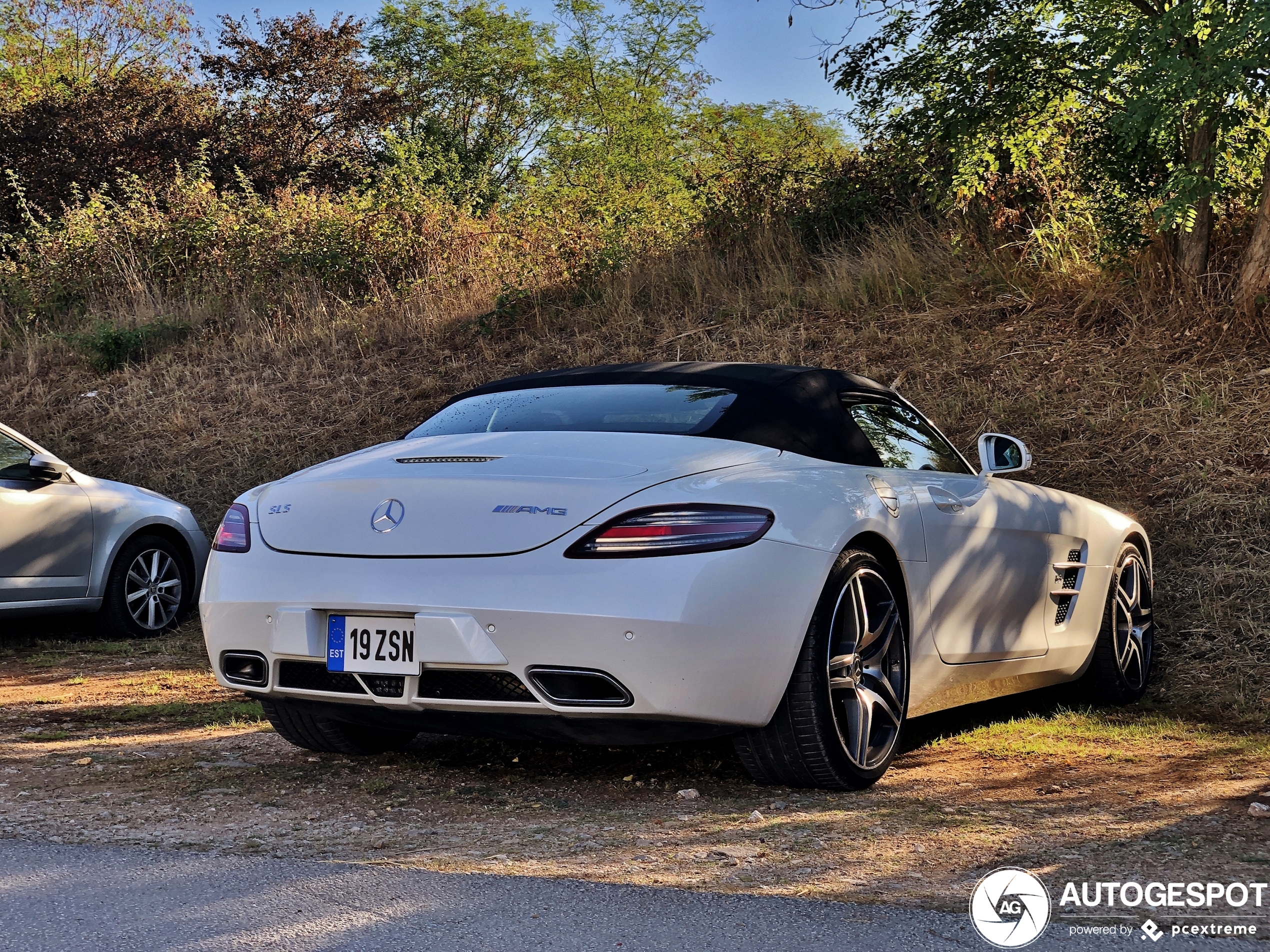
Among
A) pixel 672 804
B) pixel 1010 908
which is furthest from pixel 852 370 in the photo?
pixel 1010 908

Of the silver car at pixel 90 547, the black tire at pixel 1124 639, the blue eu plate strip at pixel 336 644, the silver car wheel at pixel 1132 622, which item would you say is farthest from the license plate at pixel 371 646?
the silver car at pixel 90 547

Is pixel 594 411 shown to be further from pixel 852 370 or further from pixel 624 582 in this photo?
pixel 852 370

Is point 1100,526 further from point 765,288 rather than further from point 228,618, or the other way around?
point 765,288

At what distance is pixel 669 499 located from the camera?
3.67m

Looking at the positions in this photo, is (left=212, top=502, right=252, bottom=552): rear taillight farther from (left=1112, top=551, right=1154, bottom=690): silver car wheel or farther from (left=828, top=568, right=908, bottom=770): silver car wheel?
(left=1112, top=551, right=1154, bottom=690): silver car wheel

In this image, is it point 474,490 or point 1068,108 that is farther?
point 1068,108

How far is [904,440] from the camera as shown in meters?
5.08

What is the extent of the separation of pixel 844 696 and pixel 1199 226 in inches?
308

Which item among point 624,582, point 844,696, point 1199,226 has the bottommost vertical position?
point 844,696

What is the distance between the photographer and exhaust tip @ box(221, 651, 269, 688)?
13.3 feet

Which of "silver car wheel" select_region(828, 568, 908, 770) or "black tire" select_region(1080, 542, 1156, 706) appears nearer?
"silver car wheel" select_region(828, 568, 908, 770)

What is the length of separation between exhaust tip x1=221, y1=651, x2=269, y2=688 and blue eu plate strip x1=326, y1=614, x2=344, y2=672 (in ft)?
0.93

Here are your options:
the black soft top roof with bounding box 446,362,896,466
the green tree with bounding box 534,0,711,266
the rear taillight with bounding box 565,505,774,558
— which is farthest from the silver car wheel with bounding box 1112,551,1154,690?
the green tree with bounding box 534,0,711,266

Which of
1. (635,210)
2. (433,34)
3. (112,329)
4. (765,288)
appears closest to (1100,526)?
(765,288)
